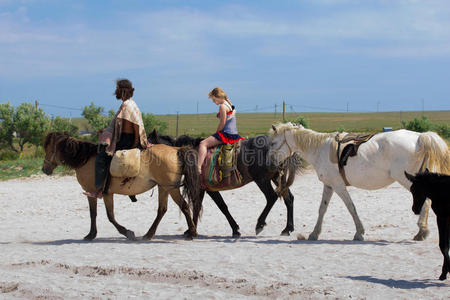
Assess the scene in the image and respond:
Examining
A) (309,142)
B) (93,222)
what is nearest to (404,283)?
(309,142)

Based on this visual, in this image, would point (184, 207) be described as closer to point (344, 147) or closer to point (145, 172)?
point (145, 172)

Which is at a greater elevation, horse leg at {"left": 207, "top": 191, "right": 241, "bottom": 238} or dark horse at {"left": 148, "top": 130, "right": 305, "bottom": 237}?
dark horse at {"left": 148, "top": 130, "right": 305, "bottom": 237}

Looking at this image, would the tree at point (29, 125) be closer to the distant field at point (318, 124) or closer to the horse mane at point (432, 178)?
the distant field at point (318, 124)

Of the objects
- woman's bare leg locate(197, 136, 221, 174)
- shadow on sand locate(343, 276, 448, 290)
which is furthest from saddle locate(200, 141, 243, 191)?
shadow on sand locate(343, 276, 448, 290)

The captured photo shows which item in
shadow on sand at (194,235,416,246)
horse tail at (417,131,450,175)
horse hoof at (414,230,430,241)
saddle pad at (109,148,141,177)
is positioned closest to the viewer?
horse tail at (417,131,450,175)

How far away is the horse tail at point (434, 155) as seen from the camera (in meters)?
7.64

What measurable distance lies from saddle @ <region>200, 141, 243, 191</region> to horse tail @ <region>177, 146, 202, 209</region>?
0.48 meters

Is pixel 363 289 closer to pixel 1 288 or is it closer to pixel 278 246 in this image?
pixel 278 246

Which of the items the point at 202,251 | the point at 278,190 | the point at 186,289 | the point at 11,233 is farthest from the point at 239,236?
the point at 11,233

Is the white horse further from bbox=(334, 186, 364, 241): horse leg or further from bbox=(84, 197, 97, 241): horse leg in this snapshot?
bbox=(84, 197, 97, 241): horse leg

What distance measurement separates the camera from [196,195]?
27.3 ft

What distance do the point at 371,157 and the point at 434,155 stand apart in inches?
36.2

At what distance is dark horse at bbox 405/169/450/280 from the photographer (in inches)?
212

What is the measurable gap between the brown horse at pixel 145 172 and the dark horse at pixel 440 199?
379cm
